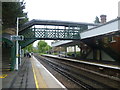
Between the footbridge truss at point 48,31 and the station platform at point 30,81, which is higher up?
the footbridge truss at point 48,31

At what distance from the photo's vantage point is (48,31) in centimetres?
2758

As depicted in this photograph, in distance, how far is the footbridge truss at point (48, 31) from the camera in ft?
88.2

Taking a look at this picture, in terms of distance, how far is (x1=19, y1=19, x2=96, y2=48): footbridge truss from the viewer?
88.2 ft

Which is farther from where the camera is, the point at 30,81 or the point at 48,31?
the point at 48,31

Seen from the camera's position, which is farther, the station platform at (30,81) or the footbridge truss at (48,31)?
the footbridge truss at (48,31)

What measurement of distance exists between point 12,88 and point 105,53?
22619 millimetres

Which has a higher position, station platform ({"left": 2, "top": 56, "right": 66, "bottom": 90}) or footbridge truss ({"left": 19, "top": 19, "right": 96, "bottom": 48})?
footbridge truss ({"left": 19, "top": 19, "right": 96, "bottom": 48})

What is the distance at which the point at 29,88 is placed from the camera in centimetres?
809

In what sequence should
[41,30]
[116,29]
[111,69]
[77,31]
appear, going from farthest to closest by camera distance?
[77,31]
[41,30]
[116,29]
[111,69]

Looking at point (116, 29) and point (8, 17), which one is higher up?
point (8, 17)

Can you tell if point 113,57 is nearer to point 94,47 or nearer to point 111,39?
point 111,39

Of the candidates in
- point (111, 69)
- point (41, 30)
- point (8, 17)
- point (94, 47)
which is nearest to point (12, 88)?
point (111, 69)

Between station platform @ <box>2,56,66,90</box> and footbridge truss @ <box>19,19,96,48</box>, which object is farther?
footbridge truss @ <box>19,19,96,48</box>

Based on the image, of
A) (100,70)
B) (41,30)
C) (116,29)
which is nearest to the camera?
(100,70)
